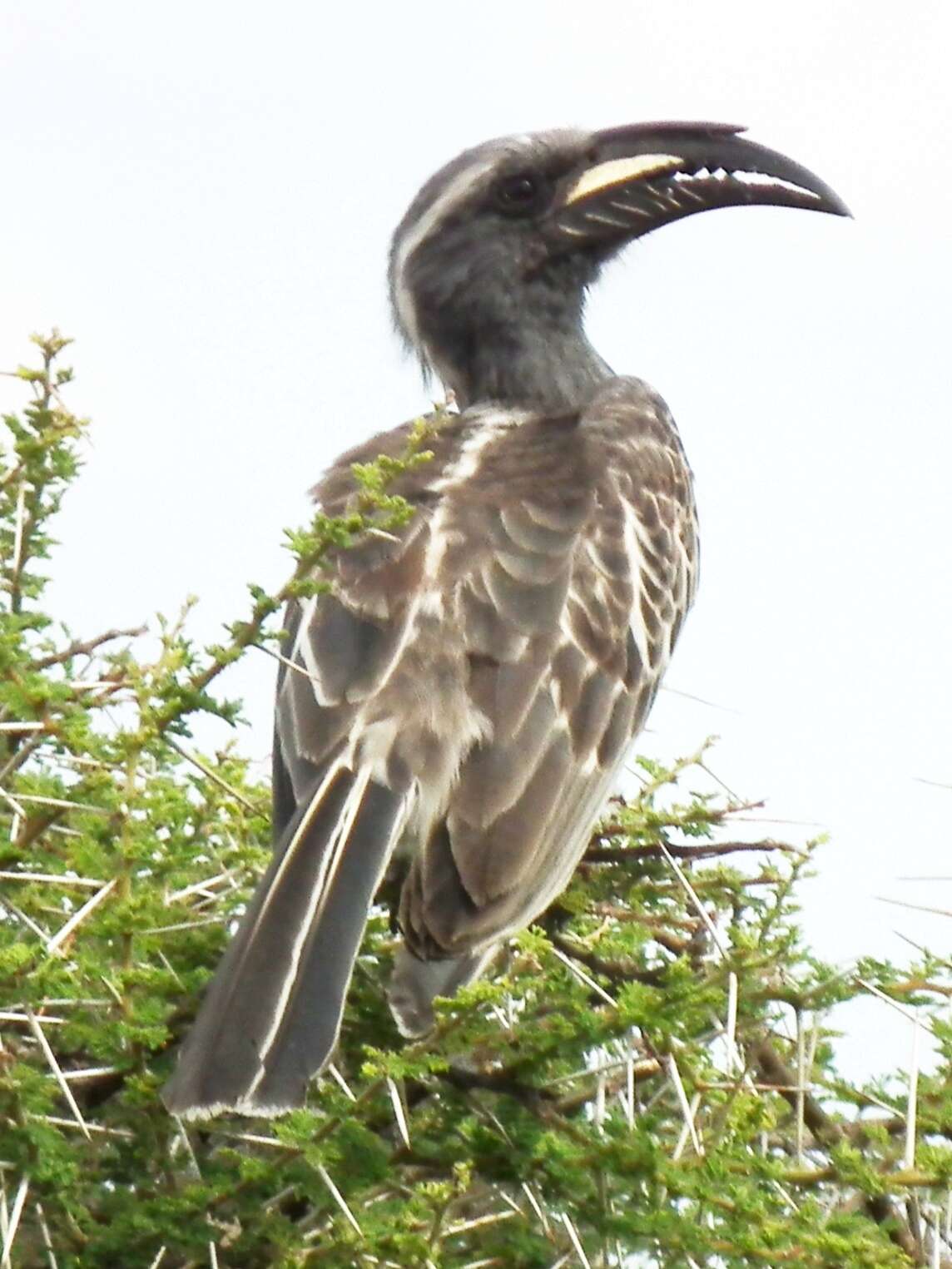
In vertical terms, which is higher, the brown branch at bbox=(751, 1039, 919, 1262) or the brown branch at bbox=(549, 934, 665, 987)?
the brown branch at bbox=(549, 934, 665, 987)

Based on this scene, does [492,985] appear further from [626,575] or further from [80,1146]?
[626,575]

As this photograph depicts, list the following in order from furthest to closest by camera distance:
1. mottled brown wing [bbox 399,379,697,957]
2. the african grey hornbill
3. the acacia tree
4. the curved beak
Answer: the curved beak → mottled brown wing [bbox 399,379,697,957] → the african grey hornbill → the acacia tree

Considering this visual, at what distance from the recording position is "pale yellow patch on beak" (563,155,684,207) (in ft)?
16.3

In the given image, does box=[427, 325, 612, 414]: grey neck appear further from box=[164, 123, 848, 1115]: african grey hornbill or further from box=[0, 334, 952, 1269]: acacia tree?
box=[0, 334, 952, 1269]: acacia tree

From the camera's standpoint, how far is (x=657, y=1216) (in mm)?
2252

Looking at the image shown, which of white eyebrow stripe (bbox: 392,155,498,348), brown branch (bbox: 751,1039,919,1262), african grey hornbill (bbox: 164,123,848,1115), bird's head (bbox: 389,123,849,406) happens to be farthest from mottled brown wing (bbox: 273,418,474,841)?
white eyebrow stripe (bbox: 392,155,498,348)

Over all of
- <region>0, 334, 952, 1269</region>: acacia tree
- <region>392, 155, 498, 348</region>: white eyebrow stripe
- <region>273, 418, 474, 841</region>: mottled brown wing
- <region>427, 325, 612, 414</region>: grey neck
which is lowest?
<region>0, 334, 952, 1269</region>: acacia tree

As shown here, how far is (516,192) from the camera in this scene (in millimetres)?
5016

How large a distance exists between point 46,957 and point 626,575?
1.85 meters

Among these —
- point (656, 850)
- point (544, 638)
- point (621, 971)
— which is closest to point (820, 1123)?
point (621, 971)

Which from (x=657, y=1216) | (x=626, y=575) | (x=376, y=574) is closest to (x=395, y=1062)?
(x=657, y=1216)

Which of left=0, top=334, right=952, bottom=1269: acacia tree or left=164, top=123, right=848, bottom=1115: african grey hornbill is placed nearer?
left=0, top=334, right=952, bottom=1269: acacia tree

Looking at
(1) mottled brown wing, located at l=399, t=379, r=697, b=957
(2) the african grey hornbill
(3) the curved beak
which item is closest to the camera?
(2) the african grey hornbill

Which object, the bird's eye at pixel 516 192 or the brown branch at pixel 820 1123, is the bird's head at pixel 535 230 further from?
the brown branch at pixel 820 1123
